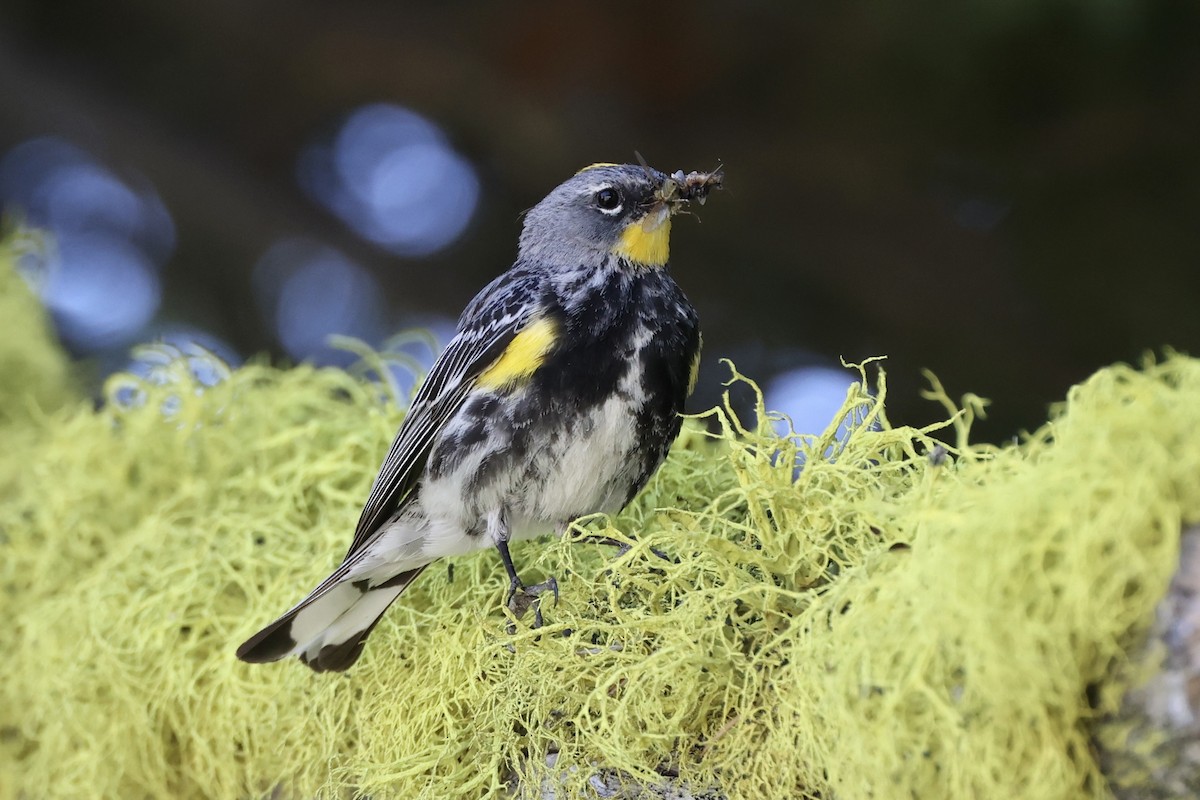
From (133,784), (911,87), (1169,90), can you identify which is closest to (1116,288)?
(1169,90)

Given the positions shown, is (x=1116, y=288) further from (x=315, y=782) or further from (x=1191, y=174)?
(x=315, y=782)

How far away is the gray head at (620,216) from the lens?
7.12 ft

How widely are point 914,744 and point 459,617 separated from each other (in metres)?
0.99

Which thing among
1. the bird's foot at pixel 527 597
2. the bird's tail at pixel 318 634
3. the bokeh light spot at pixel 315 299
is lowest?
the bird's tail at pixel 318 634

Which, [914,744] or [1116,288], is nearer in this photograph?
[914,744]

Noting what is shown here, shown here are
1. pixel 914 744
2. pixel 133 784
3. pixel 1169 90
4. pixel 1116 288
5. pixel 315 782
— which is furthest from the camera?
pixel 1116 288

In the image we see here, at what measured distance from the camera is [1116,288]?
3.03 m

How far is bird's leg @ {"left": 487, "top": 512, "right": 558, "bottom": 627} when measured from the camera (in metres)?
1.75

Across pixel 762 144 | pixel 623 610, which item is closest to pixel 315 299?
pixel 762 144

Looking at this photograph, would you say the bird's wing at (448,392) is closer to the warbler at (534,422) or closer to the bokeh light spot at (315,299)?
the warbler at (534,422)

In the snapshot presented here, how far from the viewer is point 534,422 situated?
1952mm

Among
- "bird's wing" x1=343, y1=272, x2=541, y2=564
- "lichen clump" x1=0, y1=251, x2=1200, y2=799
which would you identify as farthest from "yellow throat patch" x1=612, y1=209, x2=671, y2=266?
"lichen clump" x1=0, y1=251, x2=1200, y2=799

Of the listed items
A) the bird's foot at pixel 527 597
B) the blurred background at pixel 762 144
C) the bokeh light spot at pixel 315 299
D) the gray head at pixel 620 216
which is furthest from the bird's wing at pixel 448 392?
the bokeh light spot at pixel 315 299

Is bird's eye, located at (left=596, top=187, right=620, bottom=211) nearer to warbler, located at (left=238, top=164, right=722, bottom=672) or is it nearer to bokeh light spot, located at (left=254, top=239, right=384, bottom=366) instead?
warbler, located at (left=238, top=164, right=722, bottom=672)
